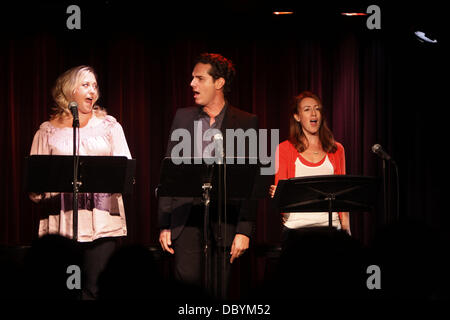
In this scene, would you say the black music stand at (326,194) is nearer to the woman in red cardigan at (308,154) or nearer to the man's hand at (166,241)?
the woman in red cardigan at (308,154)

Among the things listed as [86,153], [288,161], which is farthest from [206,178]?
[86,153]

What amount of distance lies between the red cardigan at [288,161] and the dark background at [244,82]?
5.12 ft

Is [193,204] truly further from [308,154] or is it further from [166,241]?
[308,154]

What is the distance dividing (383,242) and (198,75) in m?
2.77

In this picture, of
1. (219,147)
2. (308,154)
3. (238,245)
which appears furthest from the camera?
(308,154)

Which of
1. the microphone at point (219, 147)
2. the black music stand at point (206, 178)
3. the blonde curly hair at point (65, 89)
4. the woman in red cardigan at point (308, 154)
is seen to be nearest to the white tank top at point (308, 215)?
the woman in red cardigan at point (308, 154)

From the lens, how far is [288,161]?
4.71m

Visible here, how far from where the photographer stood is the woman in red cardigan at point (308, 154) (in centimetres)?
458

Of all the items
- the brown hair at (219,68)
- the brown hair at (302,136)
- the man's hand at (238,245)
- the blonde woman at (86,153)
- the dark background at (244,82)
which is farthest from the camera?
the dark background at (244,82)

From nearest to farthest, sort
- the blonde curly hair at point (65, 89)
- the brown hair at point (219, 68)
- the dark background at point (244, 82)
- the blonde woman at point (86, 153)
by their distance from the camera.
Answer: the blonde woman at point (86, 153)
the brown hair at point (219, 68)
the blonde curly hair at point (65, 89)
the dark background at point (244, 82)

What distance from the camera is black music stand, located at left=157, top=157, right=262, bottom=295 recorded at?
3.73 m

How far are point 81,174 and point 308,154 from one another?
2.00 metres

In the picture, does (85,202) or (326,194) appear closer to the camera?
(326,194)
